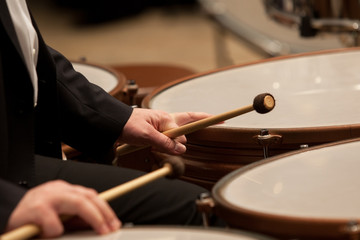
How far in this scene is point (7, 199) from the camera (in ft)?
2.79

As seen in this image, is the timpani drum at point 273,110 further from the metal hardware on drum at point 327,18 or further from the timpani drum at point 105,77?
the metal hardware on drum at point 327,18

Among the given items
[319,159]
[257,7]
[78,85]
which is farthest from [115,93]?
[257,7]

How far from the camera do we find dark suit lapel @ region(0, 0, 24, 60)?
99cm

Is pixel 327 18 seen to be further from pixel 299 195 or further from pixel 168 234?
pixel 168 234

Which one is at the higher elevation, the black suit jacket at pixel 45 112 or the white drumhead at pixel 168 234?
the black suit jacket at pixel 45 112

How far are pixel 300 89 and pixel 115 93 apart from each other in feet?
1.05

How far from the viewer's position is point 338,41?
231cm

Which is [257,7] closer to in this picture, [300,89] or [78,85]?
[300,89]

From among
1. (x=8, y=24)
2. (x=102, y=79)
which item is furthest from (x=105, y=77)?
(x=8, y=24)

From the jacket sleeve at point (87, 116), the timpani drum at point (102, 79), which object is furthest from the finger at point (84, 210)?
the timpani drum at point (102, 79)

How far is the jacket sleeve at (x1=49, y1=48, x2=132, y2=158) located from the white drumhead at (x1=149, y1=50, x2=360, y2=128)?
0.14m

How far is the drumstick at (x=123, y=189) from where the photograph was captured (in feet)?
2.53

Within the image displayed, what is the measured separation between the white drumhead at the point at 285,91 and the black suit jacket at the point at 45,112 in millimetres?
150

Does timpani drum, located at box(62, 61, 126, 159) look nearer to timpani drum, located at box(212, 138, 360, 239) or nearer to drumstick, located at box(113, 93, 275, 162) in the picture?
drumstick, located at box(113, 93, 275, 162)
